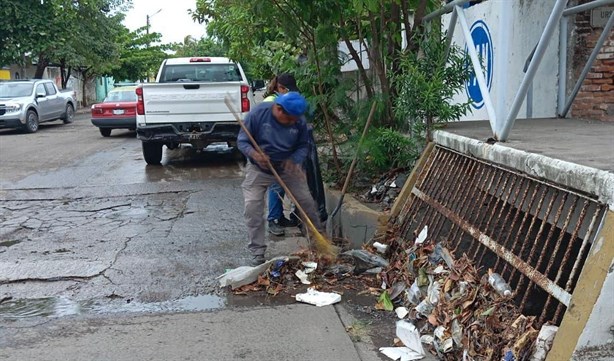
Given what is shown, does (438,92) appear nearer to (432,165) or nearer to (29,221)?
(432,165)

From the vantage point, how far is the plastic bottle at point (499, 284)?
11.2 ft

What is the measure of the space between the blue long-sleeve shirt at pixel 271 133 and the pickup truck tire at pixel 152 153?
6390 mm

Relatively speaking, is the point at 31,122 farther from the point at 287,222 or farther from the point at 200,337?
the point at 200,337

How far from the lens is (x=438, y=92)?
5.33 meters

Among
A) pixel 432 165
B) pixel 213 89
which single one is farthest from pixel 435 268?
pixel 213 89

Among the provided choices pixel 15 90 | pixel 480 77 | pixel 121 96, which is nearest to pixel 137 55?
pixel 15 90

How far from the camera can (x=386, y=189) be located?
6145 millimetres

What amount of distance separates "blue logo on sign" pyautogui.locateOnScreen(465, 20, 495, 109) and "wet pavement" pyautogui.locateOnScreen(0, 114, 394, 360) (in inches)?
129

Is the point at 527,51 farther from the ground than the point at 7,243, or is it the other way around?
the point at 527,51

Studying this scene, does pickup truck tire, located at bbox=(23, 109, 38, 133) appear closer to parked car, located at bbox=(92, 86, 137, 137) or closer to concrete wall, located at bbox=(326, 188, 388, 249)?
parked car, located at bbox=(92, 86, 137, 137)

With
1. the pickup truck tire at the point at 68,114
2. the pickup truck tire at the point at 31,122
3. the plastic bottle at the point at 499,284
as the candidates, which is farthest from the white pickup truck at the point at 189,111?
the pickup truck tire at the point at 68,114

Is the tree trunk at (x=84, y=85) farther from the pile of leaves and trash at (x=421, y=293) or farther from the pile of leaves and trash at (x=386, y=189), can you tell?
the pile of leaves and trash at (x=421, y=293)

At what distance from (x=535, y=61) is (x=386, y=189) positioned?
8.11ft

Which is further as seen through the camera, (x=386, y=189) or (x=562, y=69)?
(x=562, y=69)
